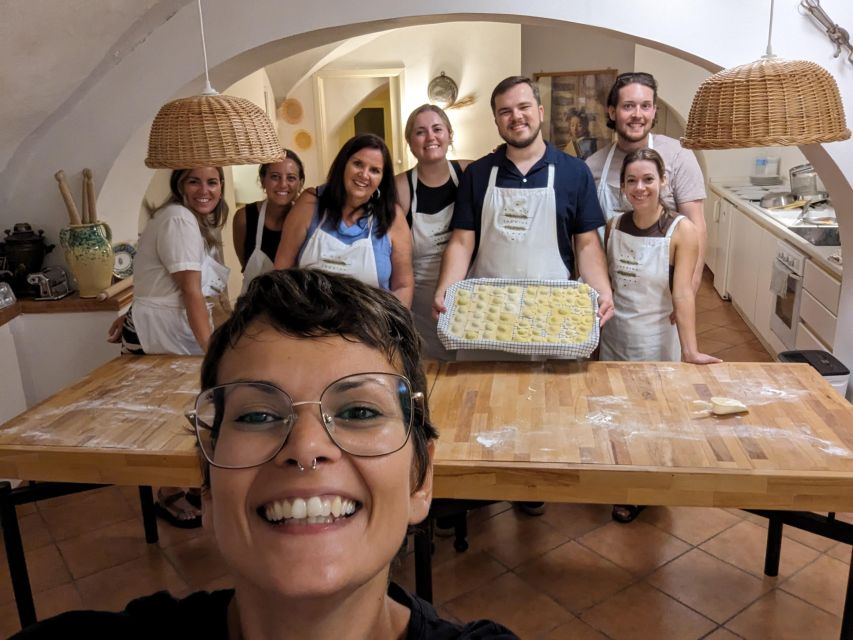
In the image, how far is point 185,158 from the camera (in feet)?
6.92

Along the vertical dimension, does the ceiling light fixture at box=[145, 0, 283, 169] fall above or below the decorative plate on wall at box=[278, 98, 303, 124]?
below

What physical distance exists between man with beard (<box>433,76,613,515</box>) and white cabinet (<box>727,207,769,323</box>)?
134 inches

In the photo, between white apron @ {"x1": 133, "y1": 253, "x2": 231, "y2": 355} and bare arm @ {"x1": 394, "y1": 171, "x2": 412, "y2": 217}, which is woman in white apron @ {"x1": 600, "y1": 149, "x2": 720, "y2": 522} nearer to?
bare arm @ {"x1": 394, "y1": 171, "x2": 412, "y2": 217}

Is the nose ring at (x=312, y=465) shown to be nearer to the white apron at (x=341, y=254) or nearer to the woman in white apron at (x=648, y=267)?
the white apron at (x=341, y=254)

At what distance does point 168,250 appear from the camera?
9.41 ft

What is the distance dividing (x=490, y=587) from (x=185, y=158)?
1.88 meters

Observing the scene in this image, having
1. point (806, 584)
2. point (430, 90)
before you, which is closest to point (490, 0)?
point (806, 584)

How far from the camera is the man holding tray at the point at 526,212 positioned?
300cm

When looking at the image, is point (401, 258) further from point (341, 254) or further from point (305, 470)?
point (305, 470)

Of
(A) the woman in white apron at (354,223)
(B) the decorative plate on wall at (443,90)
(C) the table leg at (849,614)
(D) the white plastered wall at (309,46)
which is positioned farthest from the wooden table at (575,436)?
(B) the decorative plate on wall at (443,90)

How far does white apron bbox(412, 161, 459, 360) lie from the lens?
3271 millimetres

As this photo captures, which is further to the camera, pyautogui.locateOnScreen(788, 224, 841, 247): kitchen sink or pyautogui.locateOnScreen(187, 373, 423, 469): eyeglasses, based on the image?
pyautogui.locateOnScreen(788, 224, 841, 247): kitchen sink

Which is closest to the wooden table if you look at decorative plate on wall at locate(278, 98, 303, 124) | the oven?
the oven

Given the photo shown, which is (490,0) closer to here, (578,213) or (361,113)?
(578,213)
